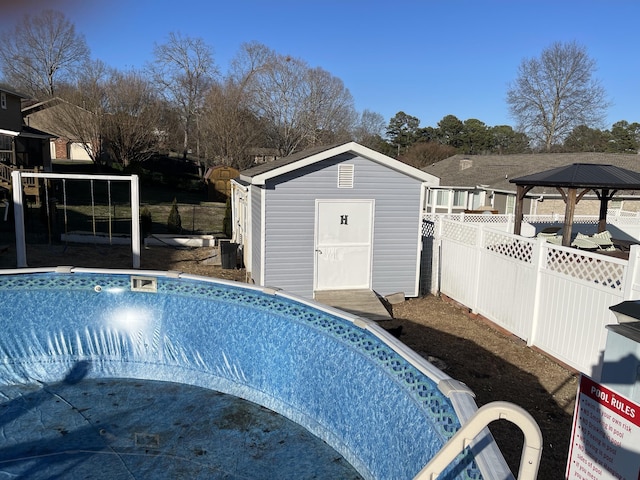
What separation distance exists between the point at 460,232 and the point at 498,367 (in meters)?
4.00

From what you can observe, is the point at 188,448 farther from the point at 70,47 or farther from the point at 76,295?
the point at 70,47

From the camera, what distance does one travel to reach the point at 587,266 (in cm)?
727

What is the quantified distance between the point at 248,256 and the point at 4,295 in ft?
19.0

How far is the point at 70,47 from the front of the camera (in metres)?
41.8

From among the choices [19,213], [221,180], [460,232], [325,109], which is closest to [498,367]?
[460,232]

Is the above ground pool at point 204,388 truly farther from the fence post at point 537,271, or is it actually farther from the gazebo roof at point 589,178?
the gazebo roof at point 589,178

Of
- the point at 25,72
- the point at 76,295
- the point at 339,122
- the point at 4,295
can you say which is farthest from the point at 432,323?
the point at 25,72

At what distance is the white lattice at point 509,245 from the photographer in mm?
8578

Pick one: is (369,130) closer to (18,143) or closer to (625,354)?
(18,143)

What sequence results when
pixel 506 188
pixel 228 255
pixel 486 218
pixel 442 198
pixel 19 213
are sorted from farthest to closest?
pixel 442 198, pixel 506 188, pixel 486 218, pixel 228 255, pixel 19 213

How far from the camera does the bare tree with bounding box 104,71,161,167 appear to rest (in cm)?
3400

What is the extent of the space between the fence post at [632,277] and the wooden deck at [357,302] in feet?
14.2

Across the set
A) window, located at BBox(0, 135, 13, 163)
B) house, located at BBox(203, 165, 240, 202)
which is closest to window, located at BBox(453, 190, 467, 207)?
house, located at BBox(203, 165, 240, 202)

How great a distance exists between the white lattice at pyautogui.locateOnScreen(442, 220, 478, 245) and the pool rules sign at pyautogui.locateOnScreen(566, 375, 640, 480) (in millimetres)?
7604
